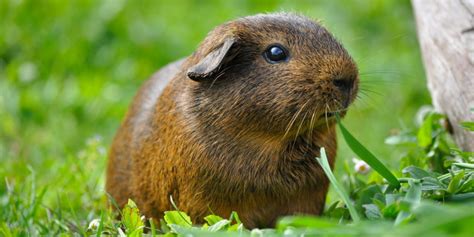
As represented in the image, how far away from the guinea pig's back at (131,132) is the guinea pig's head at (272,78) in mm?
853

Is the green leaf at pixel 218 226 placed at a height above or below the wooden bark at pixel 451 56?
below

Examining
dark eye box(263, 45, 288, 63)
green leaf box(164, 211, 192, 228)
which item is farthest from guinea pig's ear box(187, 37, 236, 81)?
green leaf box(164, 211, 192, 228)

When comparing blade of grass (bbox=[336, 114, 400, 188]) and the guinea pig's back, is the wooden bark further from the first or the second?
the guinea pig's back

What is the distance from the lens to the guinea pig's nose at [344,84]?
406cm

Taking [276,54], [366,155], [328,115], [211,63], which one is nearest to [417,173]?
[366,155]

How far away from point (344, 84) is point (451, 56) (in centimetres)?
86

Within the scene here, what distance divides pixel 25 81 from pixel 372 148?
355 cm

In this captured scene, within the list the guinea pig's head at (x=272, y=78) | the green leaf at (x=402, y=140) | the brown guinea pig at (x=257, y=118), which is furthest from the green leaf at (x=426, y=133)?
the guinea pig's head at (x=272, y=78)

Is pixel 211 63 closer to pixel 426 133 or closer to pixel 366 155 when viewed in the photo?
pixel 366 155

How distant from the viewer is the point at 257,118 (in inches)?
164

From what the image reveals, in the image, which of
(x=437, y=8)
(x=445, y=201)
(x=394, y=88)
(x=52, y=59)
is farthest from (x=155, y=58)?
(x=445, y=201)

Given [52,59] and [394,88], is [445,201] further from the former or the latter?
[52,59]

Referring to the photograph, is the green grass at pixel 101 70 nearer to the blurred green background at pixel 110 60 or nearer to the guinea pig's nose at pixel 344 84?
the blurred green background at pixel 110 60

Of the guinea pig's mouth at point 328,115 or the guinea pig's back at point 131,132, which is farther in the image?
the guinea pig's back at point 131,132
